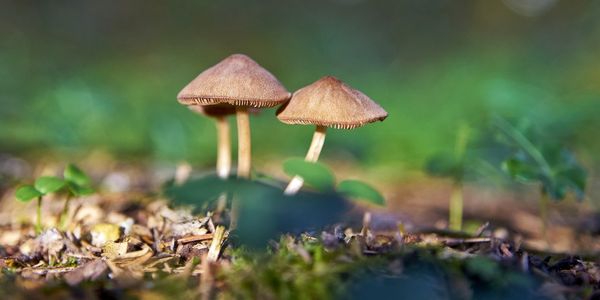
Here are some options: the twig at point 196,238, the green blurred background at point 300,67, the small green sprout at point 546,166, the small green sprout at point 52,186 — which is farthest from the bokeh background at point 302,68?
the small green sprout at point 52,186

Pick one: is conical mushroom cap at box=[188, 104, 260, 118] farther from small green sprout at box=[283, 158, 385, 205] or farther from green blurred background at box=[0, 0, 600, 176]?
green blurred background at box=[0, 0, 600, 176]

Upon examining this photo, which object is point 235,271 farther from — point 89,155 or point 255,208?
point 89,155

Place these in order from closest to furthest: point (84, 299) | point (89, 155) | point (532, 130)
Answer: point (84, 299) < point (532, 130) < point (89, 155)

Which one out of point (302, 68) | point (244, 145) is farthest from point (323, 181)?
point (302, 68)

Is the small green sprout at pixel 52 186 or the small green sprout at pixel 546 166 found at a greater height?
the small green sprout at pixel 546 166

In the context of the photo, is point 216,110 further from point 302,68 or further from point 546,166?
point 302,68

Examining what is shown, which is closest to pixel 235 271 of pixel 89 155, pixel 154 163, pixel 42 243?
pixel 42 243

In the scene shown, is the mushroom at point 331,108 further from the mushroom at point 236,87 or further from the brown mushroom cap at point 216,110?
the brown mushroom cap at point 216,110
